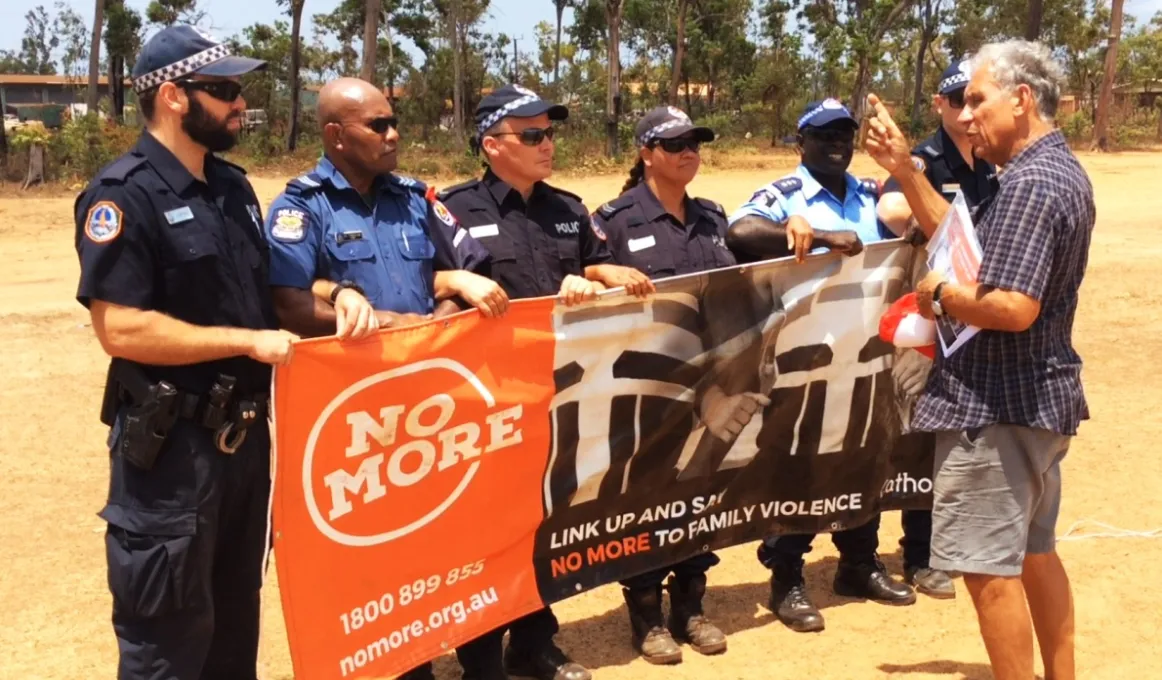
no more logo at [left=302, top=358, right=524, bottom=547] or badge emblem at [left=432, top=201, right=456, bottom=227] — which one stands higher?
badge emblem at [left=432, top=201, right=456, bottom=227]

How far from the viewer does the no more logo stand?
3.38 metres

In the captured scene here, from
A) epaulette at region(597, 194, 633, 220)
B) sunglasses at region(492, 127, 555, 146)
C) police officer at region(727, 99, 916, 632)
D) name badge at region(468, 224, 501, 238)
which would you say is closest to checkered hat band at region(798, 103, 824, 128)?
police officer at region(727, 99, 916, 632)

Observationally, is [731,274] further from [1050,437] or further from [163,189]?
[163,189]

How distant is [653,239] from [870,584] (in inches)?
73.9

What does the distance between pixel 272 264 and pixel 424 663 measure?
150 centimetres

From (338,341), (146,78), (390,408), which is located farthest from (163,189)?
(390,408)

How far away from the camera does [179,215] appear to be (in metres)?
3.02

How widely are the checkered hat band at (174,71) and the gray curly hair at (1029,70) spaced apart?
233 cm

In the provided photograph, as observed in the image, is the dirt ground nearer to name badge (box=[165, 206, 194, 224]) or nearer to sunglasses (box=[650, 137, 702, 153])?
name badge (box=[165, 206, 194, 224])

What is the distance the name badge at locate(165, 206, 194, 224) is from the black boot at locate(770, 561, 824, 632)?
114 inches

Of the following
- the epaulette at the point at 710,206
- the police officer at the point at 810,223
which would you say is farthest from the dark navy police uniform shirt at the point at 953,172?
the epaulette at the point at 710,206

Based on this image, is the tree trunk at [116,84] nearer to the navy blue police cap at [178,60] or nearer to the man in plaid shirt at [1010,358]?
the navy blue police cap at [178,60]

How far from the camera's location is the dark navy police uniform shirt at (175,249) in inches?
114

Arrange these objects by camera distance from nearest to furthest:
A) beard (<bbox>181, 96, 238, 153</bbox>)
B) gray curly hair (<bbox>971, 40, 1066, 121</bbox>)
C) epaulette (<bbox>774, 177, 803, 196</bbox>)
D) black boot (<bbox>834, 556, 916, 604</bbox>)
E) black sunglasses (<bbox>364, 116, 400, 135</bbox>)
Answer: beard (<bbox>181, 96, 238, 153</bbox>)
gray curly hair (<bbox>971, 40, 1066, 121</bbox>)
black sunglasses (<bbox>364, 116, 400, 135</bbox>)
epaulette (<bbox>774, 177, 803, 196</bbox>)
black boot (<bbox>834, 556, 916, 604</bbox>)
